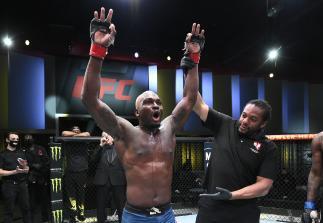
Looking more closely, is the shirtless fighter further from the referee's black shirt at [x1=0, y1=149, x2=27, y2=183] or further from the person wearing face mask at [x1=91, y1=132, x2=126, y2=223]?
the referee's black shirt at [x1=0, y1=149, x2=27, y2=183]

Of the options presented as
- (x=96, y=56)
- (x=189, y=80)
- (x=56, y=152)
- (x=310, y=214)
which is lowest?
(x=310, y=214)

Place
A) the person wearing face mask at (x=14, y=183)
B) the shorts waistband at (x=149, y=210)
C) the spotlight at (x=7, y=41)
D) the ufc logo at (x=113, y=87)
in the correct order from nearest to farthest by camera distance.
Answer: the shorts waistband at (x=149, y=210), the person wearing face mask at (x=14, y=183), the spotlight at (x=7, y=41), the ufc logo at (x=113, y=87)

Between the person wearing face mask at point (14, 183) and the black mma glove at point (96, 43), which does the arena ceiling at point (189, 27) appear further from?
the black mma glove at point (96, 43)

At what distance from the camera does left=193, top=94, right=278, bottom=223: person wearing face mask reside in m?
2.51

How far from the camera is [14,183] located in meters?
5.80

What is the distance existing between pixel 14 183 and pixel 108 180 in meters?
Answer: 1.44

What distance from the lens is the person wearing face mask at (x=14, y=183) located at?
5.71 metres

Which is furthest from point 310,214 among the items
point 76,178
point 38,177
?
point 38,177

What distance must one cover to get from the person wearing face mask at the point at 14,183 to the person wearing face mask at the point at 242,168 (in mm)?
3891

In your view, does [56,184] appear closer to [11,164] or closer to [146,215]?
[11,164]

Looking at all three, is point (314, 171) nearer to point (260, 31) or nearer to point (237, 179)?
point (237, 179)

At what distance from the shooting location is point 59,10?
8258mm

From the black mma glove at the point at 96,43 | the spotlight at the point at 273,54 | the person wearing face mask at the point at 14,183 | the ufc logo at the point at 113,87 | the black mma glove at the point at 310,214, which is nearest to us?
the black mma glove at the point at 96,43

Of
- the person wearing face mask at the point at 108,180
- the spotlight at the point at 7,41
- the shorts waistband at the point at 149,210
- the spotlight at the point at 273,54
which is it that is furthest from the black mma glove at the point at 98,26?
the spotlight at the point at 273,54
